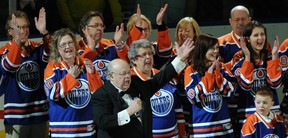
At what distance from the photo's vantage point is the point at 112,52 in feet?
22.9

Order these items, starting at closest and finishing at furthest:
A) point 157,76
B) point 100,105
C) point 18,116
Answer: point 100,105, point 157,76, point 18,116

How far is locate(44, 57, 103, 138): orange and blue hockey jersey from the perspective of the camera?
6422 millimetres

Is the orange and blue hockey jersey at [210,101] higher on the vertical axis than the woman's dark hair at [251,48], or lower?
lower

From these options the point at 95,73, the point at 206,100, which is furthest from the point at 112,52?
the point at 206,100

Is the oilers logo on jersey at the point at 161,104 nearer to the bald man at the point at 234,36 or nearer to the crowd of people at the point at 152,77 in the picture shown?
the crowd of people at the point at 152,77

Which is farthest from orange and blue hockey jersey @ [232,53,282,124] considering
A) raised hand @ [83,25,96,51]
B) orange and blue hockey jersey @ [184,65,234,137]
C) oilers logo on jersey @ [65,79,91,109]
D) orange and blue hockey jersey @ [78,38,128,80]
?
oilers logo on jersey @ [65,79,91,109]

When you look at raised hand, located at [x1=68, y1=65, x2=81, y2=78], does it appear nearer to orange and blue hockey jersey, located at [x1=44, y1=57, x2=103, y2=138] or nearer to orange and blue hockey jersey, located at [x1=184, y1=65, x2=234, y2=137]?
orange and blue hockey jersey, located at [x1=44, y1=57, x2=103, y2=138]

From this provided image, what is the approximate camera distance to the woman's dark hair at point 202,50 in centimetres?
670

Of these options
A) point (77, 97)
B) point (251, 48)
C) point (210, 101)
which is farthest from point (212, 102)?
point (77, 97)

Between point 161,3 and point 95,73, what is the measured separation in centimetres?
171

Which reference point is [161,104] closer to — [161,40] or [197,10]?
[161,40]

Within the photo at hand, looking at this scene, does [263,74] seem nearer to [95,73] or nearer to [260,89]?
[260,89]

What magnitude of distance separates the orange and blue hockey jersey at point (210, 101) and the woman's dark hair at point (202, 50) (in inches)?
2.0

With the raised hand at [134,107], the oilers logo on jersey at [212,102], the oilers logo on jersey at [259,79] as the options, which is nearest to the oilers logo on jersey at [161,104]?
the oilers logo on jersey at [212,102]
